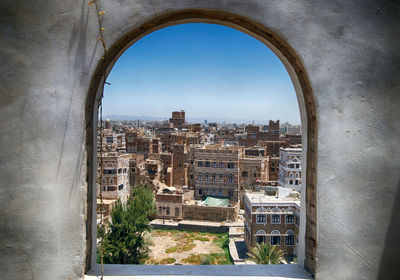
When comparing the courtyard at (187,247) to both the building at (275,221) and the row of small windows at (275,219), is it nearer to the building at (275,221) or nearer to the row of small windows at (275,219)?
the building at (275,221)

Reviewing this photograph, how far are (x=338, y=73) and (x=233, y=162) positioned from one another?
28725 millimetres

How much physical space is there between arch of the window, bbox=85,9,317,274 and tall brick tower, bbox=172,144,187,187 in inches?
1285

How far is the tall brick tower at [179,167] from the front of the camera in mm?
34531

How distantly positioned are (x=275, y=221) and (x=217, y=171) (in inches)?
521

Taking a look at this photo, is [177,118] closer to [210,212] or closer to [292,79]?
[210,212]

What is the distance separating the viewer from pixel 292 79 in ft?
6.88

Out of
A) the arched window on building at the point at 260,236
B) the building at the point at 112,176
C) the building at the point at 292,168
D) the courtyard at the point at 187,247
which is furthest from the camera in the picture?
the building at the point at 292,168

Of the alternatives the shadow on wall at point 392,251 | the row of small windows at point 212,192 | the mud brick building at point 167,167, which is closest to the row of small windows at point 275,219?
the row of small windows at point 212,192

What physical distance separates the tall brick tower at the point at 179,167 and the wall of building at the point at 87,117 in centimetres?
3283

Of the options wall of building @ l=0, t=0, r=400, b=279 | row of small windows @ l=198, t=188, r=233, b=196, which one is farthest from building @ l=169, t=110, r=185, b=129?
wall of building @ l=0, t=0, r=400, b=279

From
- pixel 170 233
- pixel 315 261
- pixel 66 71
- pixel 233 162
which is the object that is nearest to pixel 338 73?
pixel 315 261

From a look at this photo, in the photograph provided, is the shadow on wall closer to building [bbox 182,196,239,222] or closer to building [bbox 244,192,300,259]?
building [bbox 244,192,300,259]

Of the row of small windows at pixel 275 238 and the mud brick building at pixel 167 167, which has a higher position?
the mud brick building at pixel 167 167

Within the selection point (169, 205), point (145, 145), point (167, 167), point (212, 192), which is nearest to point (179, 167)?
point (167, 167)
